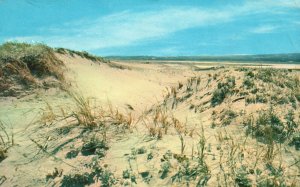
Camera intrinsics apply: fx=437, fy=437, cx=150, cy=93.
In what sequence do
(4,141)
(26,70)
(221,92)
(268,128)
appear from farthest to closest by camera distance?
(26,70), (221,92), (4,141), (268,128)

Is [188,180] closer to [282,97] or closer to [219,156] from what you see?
[219,156]

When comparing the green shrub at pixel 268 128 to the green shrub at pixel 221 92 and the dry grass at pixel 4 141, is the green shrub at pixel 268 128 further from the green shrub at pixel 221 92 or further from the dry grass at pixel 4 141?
the dry grass at pixel 4 141

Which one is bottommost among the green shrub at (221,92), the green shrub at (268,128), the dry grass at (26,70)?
the green shrub at (268,128)

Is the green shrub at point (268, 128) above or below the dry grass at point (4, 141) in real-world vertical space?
above

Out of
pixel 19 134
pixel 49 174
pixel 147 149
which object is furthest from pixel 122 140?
pixel 19 134

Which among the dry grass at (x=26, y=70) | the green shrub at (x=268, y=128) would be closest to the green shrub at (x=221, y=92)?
the green shrub at (x=268, y=128)

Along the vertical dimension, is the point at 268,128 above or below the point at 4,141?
above

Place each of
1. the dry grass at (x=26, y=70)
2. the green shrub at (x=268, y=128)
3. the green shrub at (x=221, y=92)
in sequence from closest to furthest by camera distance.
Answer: the green shrub at (x=268, y=128) < the green shrub at (x=221, y=92) < the dry grass at (x=26, y=70)

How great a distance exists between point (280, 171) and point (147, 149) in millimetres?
2354

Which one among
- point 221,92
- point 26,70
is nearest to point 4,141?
point 26,70

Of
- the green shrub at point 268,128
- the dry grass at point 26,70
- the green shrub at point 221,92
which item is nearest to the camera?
the green shrub at point 268,128

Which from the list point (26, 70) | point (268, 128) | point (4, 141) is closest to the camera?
point (268, 128)

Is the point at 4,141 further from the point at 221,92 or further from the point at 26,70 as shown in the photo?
the point at 221,92

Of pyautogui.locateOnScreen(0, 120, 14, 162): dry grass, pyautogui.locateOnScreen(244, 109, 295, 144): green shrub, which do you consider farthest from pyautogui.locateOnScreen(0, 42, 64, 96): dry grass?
pyautogui.locateOnScreen(244, 109, 295, 144): green shrub
